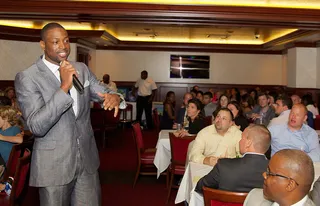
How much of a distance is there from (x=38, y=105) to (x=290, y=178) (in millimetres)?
1198

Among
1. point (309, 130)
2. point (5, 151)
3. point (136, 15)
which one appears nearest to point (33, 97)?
point (5, 151)

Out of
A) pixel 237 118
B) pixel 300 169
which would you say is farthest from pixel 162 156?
pixel 300 169

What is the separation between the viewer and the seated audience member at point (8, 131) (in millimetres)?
4438

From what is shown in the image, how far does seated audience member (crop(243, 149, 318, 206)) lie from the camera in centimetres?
183

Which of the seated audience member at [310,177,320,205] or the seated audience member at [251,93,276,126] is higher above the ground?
the seated audience member at [251,93,276,126]

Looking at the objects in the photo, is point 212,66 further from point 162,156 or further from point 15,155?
point 15,155

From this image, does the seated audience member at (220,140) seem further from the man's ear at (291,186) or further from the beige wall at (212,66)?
the beige wall at (212,66)

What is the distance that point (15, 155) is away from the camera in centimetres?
376

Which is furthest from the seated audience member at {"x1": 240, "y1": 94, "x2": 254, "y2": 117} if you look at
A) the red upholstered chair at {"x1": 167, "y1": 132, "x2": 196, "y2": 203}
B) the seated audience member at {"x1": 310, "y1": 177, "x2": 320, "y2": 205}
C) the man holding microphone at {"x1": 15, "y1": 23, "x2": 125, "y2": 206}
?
the man holding microphone at {"x1": 15, "y1": 23, "x2": 125, "y2": 206}

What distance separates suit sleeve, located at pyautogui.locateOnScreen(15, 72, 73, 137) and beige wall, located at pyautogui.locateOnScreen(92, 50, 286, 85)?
1333cm

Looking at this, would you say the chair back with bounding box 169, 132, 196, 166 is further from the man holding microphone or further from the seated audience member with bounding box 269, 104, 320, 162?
the man holding microphone

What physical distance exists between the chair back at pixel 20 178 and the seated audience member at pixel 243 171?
54.9 inches

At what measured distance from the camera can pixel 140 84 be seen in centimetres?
1366

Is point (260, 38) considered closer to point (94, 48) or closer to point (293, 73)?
point (293, 73)
